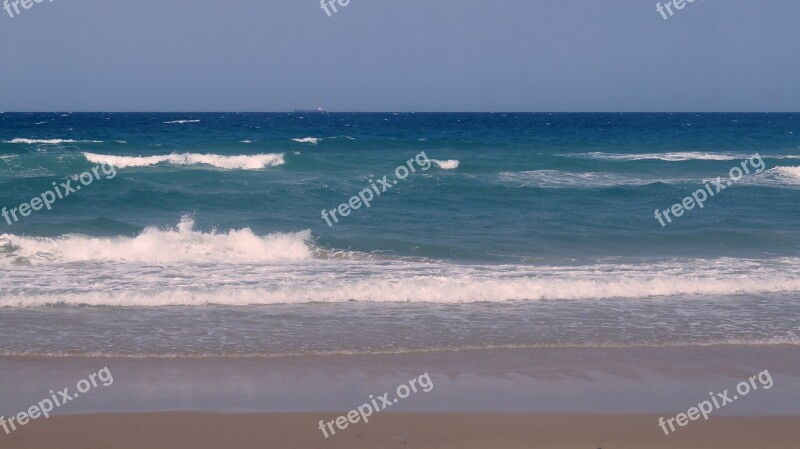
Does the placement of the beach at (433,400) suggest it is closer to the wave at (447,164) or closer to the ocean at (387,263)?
the ocean at (387,263)

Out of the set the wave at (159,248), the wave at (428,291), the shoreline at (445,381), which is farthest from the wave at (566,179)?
the shoreline at (445,381)

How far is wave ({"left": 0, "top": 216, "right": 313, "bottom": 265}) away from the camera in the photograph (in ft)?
43.4

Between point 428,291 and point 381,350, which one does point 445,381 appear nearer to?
point 381,350

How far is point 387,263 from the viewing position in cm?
1319

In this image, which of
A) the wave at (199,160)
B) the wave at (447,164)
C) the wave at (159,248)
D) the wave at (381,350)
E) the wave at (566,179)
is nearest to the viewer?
the wave at (381,350)

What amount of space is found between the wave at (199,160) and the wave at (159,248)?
14253 millimetres

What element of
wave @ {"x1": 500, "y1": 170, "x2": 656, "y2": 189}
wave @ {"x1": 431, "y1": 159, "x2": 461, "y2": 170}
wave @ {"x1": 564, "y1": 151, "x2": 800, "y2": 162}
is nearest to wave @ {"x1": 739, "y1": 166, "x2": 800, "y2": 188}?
wave @ {"x1": 500, "y1": 170, "x2": 656, "y2": 189}

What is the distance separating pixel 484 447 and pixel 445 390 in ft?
4.01

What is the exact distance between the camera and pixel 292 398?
6812 mm

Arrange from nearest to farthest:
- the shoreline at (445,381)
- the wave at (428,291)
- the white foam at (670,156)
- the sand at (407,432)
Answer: the sand at (407,432), the shoreline at (445,381), the wave at (428,291), the white foam at (670,156)

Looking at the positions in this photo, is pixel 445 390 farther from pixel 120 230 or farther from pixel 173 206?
pixel 173 206

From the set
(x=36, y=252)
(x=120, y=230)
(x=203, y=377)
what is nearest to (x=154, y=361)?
(x=203, y=377)

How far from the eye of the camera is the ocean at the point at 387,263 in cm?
885

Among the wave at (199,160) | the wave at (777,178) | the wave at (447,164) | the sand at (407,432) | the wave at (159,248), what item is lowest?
the sand at (407,432)
